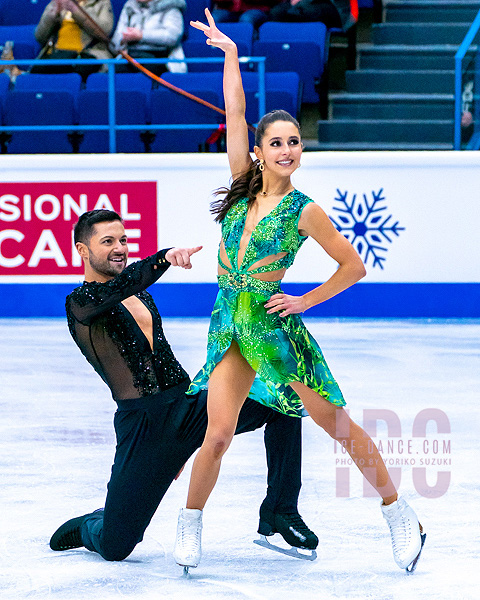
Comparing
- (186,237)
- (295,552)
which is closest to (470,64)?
(186,237)

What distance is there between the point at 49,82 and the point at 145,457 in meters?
Answer: 5.85

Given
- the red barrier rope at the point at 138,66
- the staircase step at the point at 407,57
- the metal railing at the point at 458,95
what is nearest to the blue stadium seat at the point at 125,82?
the red barrier rope at the point at 138,66

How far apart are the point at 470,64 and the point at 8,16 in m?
4.42

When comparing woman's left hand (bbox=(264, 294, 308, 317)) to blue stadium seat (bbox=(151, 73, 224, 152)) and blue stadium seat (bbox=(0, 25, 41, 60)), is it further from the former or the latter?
blue stadium seat (bbox=(0, 25, 41, 60))

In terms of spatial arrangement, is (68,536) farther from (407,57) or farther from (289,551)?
(407,57)

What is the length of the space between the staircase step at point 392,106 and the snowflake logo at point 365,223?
1790 millimetres

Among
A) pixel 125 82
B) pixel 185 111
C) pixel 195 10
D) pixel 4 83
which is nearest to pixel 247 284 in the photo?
pixel 185 111

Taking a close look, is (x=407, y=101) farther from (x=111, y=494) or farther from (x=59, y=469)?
(x=111, y=494)

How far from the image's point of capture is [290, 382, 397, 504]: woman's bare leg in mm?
2508

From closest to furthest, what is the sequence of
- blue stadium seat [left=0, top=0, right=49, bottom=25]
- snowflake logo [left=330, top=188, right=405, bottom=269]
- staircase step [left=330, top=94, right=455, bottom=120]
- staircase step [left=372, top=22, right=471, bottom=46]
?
snowflake logo [left=330, top=188, right=405, bottom=269] → staircase step [left=330, top=94, right=455, bottom=120] → blue stadium seat [left=0, top=0, right=49, bottom=25] → staircase step [left=372, top=22, right=471, bottom=46]

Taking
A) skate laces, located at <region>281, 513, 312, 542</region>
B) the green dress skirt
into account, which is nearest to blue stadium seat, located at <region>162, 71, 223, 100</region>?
the green dress skirt

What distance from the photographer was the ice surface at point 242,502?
243 centimetres

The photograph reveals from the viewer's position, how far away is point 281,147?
259cm

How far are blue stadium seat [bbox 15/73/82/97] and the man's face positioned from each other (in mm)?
5362
